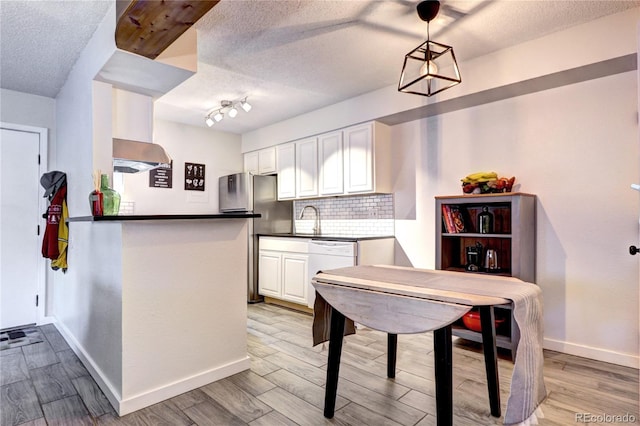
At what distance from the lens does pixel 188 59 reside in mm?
2408

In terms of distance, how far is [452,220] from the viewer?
309 cm

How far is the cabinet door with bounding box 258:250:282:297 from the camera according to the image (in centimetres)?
433

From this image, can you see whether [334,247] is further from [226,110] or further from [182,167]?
[182,167]

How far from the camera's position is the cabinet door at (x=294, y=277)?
4.01m

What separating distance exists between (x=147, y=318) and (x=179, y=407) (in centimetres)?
53

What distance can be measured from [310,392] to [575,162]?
2571 millimetres

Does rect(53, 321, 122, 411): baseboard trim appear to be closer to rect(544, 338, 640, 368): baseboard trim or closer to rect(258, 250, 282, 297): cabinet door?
rect(258, 250, 282, 297): cabinet door

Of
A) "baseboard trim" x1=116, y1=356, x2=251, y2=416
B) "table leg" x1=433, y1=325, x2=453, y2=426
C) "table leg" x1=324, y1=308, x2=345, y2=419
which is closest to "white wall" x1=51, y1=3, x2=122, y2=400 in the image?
"baseboard trim" x1=116, y1=356, x2=251, y2=416

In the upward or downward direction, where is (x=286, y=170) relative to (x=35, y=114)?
downward

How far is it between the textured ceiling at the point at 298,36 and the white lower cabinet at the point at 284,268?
1.76 metres

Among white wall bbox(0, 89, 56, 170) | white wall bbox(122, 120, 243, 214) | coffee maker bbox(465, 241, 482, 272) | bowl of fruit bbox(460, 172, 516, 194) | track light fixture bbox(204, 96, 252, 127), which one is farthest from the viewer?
white wall bbox(122, 120, 243, 214)

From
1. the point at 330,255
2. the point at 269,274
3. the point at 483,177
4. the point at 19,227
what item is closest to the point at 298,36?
the point at 483,177

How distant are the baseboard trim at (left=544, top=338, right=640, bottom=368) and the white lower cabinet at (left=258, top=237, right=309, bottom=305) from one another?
7.68 feet

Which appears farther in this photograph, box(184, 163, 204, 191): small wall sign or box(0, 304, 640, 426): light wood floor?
box(184, 163, 204, 191): small wall sign
